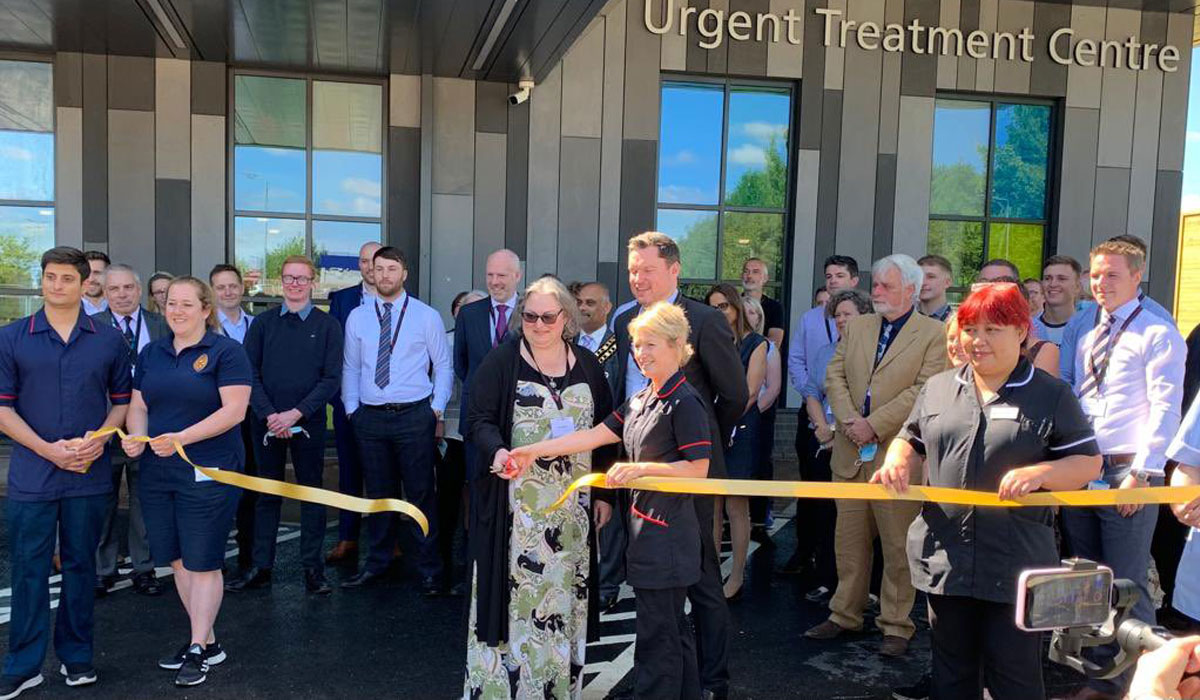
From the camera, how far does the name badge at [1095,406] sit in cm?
425

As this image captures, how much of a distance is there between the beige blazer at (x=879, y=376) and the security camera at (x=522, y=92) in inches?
195

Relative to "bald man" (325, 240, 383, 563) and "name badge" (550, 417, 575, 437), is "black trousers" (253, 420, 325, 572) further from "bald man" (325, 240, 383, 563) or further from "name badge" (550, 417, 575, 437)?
"name badge" (550, 417, 575, 437)

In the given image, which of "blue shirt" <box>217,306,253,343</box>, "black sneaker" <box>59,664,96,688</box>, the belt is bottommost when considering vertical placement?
"black sneaker" <box>59,664,96,688</box>

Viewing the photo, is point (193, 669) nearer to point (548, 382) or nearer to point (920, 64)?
point (548, 382)

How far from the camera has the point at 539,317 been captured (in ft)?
12.6

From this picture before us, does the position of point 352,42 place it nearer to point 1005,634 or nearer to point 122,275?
point 122,275

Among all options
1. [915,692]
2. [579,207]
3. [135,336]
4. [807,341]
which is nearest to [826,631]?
[915,692]

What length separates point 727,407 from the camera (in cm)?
417

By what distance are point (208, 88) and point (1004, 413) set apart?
8293 mm

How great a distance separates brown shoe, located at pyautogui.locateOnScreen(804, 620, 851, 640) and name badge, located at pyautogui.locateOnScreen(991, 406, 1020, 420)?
2397mm

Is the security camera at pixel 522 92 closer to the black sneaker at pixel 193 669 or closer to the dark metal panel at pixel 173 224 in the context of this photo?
the dark metal panel at pixel 173 224

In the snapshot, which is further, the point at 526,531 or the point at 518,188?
the point at 518,188

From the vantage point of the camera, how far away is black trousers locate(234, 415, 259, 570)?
5992 millimetres

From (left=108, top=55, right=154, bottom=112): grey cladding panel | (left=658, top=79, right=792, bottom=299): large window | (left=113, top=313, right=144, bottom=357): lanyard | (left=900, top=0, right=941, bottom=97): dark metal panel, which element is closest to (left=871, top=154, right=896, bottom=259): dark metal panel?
(left=900, top=0, right=941, bottom=97): dark metal panel
